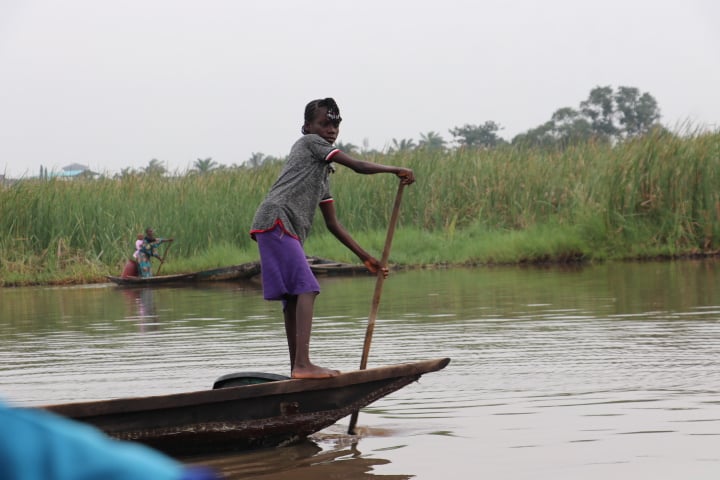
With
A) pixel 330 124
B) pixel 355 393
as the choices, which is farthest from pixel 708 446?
pixel 330 124

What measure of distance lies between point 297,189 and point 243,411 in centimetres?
99

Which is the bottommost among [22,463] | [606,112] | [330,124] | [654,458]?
[654,458]

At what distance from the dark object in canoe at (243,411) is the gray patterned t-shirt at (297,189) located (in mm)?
691

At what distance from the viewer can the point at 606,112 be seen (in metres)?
49.5

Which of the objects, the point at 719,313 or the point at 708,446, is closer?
the point at 708,446

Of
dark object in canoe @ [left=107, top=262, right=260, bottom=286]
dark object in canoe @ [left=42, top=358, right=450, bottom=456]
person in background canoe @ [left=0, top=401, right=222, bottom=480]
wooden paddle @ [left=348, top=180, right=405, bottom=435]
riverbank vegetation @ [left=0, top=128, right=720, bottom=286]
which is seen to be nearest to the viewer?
person in background canoe @ [left=0, top=401, right=222, bottom=480]

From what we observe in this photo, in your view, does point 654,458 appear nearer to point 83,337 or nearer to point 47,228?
point 83,337

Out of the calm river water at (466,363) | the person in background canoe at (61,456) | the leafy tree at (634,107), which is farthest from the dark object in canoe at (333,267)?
the leafy tree at (634,107)

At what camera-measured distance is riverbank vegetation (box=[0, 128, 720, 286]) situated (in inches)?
688

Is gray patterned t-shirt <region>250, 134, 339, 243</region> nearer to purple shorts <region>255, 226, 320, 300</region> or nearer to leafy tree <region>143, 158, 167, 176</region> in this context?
purple shorts <region>255, 226, 320, 300</region>

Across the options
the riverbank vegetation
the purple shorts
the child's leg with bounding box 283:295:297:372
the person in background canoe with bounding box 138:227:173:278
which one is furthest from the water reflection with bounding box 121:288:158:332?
the purple shorts

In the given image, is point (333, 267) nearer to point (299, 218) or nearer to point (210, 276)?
point (210, 276)

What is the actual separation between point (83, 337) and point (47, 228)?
10032 millimetres

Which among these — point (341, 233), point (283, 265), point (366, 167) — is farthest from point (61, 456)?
point (341, 233)
